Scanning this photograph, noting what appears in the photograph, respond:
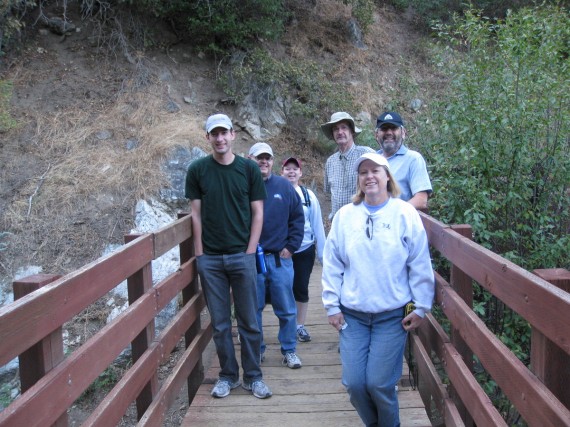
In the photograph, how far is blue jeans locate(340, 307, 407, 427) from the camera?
10.4 feet

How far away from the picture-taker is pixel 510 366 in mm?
2242

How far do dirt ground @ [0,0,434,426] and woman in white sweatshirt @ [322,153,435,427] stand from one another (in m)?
3.86

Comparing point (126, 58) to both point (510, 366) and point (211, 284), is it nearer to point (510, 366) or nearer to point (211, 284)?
point (211, 284)

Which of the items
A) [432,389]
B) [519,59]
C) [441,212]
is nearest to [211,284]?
[432,389]

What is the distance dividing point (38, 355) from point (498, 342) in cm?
195

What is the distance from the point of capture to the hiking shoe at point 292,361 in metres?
4.75

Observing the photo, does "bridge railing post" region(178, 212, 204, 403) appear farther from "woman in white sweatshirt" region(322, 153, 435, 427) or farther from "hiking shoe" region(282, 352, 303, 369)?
"woman in white sweatshirt" region(322, 153, 435, 427)

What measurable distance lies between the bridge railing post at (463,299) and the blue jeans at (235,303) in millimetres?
1535

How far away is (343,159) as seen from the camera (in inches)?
204

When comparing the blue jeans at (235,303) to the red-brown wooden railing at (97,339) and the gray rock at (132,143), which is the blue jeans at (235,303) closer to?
the red-brown wooden railing at (97,339)

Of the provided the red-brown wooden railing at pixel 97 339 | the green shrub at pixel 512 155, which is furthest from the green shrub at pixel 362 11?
the red-brown wooden railing at pixel 97 339

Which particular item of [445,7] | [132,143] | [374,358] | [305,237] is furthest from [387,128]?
[445,7]

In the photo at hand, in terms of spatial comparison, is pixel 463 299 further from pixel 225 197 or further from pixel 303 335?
pixel 303 335

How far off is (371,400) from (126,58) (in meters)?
10.1
